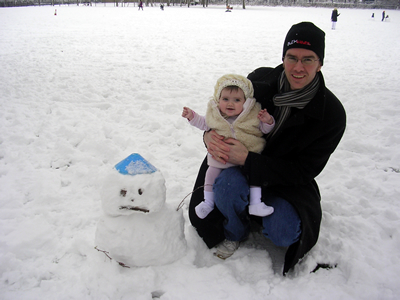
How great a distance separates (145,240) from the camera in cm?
197

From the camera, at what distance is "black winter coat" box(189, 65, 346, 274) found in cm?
194

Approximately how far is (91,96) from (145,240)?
420 cm

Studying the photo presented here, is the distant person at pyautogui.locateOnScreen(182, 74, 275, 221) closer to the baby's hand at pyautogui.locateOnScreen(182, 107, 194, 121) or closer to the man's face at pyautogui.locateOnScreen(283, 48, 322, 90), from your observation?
the baby's hand at pyautogui.locateOnScreen(182, 107, 194, 121)

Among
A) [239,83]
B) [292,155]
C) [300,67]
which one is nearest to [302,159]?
[292,155]

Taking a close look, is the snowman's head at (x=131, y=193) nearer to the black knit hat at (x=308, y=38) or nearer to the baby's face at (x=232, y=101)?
the baby's face at (x=232, y=101)

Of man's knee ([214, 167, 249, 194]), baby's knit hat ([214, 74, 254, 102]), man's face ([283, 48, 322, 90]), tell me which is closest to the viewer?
man's face ([283, 48, 322, 90])

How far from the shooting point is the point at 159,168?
346cm

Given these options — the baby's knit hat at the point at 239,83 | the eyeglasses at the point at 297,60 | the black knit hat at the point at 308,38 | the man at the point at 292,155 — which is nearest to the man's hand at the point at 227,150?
the man at the point at 292,155

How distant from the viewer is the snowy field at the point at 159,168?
6.57ft

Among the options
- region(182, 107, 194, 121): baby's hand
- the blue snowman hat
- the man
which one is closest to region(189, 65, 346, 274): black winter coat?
the man

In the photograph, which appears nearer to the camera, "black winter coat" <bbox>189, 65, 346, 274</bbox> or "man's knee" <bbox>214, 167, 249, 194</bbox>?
"black winter coat" <bbox>189, 65, 346, 274</bbox>

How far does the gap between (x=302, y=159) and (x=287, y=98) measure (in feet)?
1.47

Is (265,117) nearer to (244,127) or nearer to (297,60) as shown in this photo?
(244,127)

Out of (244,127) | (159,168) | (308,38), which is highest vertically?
(308,38)
